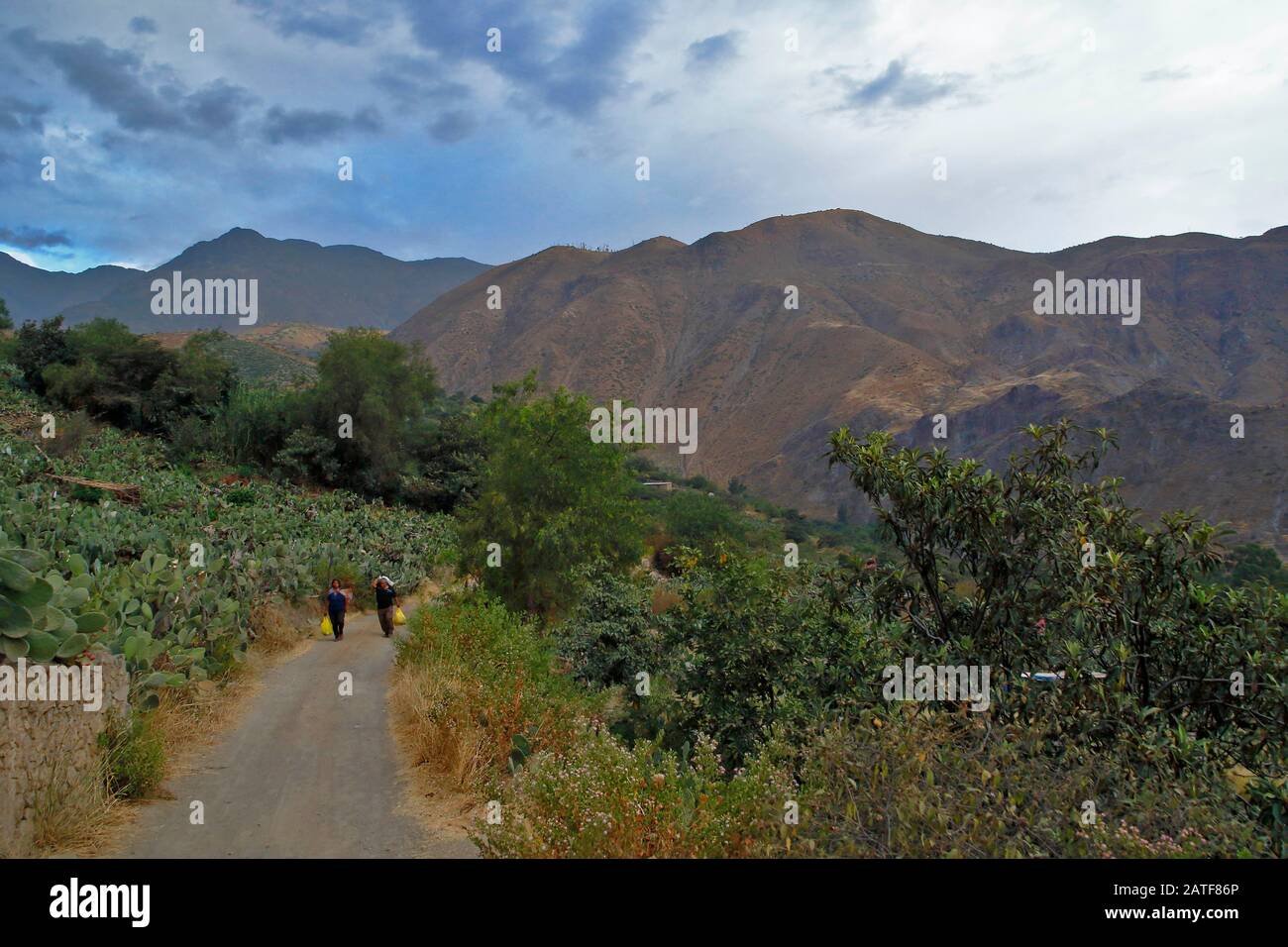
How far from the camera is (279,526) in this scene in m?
22.0

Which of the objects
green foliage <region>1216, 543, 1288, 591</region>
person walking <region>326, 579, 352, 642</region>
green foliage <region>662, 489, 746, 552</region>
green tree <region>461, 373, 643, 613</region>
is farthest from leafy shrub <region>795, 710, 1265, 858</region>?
green foliage <region>662, 489, 746, 552</region>

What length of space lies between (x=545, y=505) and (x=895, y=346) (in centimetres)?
6739

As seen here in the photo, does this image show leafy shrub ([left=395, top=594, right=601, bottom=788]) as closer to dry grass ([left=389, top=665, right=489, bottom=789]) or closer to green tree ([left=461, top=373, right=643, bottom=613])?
dry grass ([left=389, top=665, right=489, bottom=789])

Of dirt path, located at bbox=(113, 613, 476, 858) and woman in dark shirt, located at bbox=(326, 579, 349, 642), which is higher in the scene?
woman in dark shirt, located at bbox=(326, 579, 349, 642)

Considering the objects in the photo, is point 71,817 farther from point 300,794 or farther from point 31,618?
point 300,794

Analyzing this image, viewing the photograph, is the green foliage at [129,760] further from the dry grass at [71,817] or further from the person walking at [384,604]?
the person walking at [384,604]

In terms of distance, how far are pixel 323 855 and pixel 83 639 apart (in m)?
2.63

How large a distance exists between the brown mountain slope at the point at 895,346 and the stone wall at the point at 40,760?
163ft

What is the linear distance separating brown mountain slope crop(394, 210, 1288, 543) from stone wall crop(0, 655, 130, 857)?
49.8 meters

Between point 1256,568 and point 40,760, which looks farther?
point 1256,568

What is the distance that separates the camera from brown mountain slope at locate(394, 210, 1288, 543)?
53.7 m

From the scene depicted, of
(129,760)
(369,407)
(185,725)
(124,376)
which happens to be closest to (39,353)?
(124,376)

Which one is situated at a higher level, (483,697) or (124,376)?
(124,376)

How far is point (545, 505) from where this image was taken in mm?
17438
